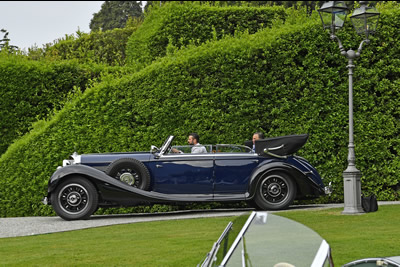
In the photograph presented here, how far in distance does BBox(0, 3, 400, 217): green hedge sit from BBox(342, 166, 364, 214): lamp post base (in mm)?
2131

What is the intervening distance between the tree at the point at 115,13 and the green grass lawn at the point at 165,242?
47062 millimetres

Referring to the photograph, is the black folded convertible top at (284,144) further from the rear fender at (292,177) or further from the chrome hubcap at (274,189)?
the chrome hubcap at (274,189)

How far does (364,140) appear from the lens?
14.2m

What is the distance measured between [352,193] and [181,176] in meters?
3.30

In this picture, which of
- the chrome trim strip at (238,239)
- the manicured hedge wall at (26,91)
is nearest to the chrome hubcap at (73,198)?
the manicured hedge wall at (26,91)

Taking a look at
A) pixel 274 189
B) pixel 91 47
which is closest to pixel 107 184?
pixel 274 189

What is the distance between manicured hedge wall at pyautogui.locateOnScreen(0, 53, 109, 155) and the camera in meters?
16.6

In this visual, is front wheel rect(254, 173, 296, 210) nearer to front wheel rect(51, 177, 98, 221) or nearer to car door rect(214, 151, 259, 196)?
car door rect(214, 151, 259, 196)

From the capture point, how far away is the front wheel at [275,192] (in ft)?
40.8

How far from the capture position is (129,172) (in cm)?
1235

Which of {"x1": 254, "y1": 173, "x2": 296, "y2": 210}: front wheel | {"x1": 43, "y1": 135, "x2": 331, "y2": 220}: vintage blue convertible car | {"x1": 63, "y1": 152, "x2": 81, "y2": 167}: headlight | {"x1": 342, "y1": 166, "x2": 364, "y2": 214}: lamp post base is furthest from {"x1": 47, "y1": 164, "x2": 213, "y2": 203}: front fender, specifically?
{"x1": 342, "y1": 166, "x2": 364, "y2": 214}: lamp post base

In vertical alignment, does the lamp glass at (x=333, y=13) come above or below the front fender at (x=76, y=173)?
above

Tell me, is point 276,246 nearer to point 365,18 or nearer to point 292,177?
point 292,177

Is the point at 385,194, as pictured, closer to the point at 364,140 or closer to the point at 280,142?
the point at 364,140
